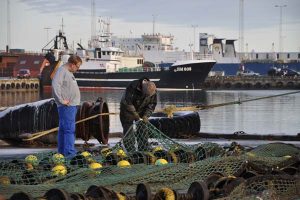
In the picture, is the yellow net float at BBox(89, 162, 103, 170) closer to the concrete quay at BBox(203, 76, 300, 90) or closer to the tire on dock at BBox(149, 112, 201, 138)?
the tire on dock at BBox(149, 112, 201, 138)

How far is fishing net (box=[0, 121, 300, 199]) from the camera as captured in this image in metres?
5.76

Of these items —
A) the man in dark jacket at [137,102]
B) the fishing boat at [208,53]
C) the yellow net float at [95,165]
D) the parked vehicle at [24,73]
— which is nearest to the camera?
the yellow net float at [95,165]

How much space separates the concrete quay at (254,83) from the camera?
7501cm

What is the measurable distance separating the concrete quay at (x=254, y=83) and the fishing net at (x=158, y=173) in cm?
6713

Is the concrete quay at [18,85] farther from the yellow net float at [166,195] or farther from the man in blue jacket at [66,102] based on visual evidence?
the yellow net float at [166,195]

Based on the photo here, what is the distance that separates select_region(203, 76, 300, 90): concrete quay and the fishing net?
67.1 metres

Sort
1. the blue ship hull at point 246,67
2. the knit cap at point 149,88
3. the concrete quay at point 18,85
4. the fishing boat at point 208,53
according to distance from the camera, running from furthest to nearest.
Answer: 1. the blue ship hull at point 246,67
2. the fishing boat at point 208,53
3. the concrete quay at point 18,85
4. the knit cap at point 149,88

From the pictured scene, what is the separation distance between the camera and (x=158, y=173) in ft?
21.8

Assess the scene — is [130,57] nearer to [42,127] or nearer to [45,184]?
[42,127]

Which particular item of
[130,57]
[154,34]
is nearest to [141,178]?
[130,57]

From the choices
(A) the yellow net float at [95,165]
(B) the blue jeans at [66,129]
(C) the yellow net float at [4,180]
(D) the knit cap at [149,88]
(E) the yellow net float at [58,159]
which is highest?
(D) the knit cap at [149,88]

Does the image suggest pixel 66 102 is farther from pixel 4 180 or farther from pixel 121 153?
pixel 4 180

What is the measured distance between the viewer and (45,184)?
6.41 metres

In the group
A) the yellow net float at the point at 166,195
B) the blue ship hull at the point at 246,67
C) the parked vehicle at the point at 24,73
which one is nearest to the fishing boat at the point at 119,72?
the parked vehicle at the point at 24,73
